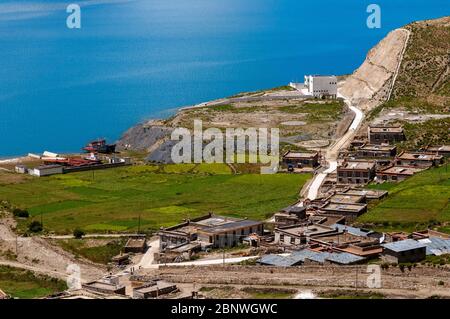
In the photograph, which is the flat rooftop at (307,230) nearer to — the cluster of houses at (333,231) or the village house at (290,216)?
the cluster of houses at (333,231)

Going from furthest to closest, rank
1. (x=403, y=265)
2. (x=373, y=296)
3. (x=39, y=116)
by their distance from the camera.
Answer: (x=39, y=116), (x=403, y=265), (x=373, y=296)

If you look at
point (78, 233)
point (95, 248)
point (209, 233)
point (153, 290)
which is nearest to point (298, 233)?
point (209, 233)

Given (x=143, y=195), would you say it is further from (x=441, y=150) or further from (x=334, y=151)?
(x=441, y=150)

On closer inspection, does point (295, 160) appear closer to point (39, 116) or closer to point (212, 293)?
point (212, 293)

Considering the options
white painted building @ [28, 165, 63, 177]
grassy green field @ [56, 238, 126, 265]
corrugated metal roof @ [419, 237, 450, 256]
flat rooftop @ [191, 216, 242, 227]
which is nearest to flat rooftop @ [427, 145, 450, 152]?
flat rooftop @ [191, 216, 242, 227]

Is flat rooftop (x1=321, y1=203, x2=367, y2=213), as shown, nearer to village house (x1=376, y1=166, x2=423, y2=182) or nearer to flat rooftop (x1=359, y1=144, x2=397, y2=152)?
village house (x1=376, y1=166, x2=423, y2=182)

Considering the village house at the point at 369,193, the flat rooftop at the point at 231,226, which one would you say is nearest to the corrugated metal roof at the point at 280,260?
the flat rooftop at the point at 231,226
